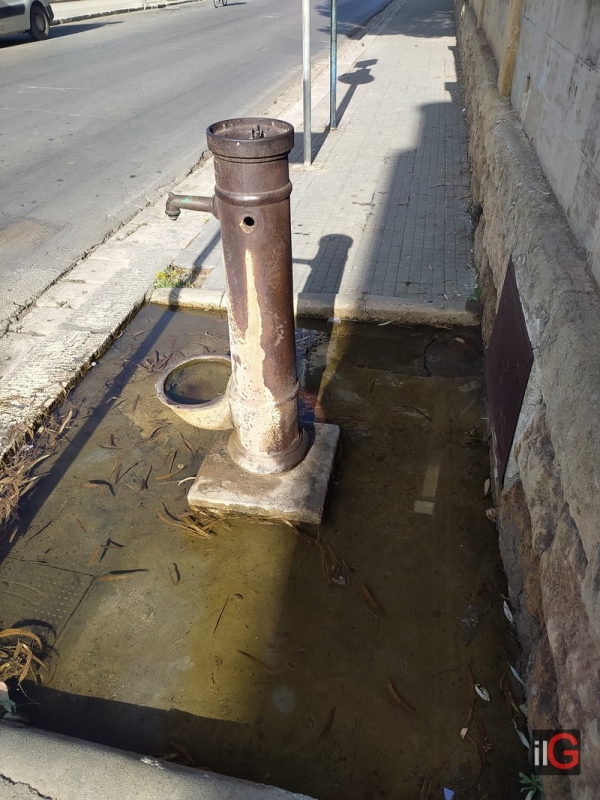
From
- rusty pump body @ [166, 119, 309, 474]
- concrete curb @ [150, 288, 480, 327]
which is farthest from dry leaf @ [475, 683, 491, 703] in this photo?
concrete curb @ [150, 288, 480, 327]

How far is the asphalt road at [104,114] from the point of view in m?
5.71

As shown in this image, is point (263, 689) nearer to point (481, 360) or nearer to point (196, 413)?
point (196, 413)

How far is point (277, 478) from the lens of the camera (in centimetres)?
294

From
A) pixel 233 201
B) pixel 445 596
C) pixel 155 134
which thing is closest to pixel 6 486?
pixel 233 201

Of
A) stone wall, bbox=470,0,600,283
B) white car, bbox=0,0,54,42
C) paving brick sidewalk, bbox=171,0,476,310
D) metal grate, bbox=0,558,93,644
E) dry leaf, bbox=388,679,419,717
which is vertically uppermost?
white car, bbox=0,0,54,42

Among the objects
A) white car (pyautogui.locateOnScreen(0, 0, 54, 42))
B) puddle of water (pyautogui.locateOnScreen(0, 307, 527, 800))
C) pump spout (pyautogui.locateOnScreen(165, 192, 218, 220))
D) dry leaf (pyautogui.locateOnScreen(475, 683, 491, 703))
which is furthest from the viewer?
white car (pyautogui.locateOnScreen(0, 0, 54, 42))

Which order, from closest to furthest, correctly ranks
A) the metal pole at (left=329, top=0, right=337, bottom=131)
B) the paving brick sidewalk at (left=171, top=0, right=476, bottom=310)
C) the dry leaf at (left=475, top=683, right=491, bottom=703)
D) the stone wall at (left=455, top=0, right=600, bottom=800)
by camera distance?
the stone wall at (left=455, top=0, right=600, bottom=800) < the dry leaf at (left=475, top=683, right=491, bottom=703) < the paving brick sidewalk at (left=171, top=0, right=476, bottom=310) < the metal pole at (left=329, top=0, right=337, bottom=131)

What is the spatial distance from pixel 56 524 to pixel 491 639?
2.04 metres

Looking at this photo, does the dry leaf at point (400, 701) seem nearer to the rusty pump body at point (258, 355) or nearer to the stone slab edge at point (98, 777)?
the stone slab edge at point (98, 777)

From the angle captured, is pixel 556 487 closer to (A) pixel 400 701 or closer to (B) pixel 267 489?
(A) pixel 400 701

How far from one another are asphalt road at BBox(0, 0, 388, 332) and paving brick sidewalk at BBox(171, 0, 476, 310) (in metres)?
1.14

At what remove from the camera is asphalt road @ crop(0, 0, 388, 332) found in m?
5.71
